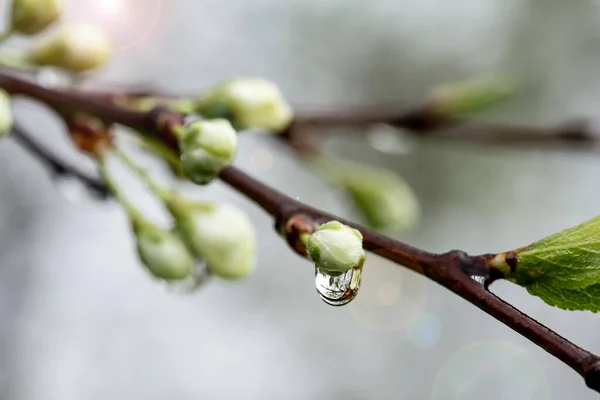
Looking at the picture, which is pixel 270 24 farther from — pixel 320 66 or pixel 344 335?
pixel 344 335

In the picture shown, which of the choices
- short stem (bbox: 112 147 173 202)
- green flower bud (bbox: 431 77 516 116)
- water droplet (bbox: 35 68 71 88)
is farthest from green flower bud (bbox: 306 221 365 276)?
green flower bud (bbox: 431 77 516 116)

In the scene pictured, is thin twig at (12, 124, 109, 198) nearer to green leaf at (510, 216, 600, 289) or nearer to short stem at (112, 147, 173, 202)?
short stem at (112, 147, 173, 202)

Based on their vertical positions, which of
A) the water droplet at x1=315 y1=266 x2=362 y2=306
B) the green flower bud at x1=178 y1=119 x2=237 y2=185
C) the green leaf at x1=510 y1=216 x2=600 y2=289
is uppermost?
the green leaf at x1=510 y1=216 x2=600 y2=289

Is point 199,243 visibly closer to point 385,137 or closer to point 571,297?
point 571,297

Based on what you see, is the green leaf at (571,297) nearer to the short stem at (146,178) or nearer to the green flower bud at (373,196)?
the short stem at (146,178)

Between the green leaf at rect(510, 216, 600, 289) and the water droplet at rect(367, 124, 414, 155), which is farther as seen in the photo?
the water droplet at rect(367, 124, 414, 155)

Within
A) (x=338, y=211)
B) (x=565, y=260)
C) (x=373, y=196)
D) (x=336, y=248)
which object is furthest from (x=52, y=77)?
(x=338, y=211)

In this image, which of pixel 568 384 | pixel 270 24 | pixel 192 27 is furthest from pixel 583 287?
pixel 270 24
